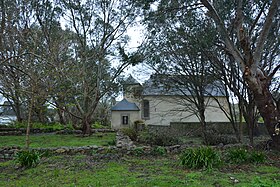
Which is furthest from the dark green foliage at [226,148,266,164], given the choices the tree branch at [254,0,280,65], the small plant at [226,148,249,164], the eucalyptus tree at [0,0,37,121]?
the eucalyptus tree at [0,0,37,121]

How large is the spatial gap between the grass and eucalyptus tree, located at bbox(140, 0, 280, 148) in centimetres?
248

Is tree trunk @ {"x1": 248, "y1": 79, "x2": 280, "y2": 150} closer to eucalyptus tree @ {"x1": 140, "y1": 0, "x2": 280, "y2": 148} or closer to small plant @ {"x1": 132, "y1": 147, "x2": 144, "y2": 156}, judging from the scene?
eucalyptus tree @ {"x1": 140, "y1": 0, "x2": 280, "y2": 148}

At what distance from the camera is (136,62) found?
595 inches

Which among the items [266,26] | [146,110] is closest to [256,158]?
[266,26]

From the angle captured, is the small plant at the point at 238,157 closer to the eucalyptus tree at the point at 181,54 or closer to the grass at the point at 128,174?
the grass at the point at 128,174

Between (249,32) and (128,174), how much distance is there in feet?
23.4

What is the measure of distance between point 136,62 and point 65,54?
171 inches

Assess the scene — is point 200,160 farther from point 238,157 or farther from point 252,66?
point 252,66

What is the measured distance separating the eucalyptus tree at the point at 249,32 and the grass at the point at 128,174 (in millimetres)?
2477

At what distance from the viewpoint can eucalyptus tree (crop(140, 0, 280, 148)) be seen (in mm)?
7617

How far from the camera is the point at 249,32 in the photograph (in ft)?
30.1

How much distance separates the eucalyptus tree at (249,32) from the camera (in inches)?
300

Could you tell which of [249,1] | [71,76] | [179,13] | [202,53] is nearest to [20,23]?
[71,76]

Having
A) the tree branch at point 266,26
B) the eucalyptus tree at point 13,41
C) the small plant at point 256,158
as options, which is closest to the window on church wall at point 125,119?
the eucalyptus tree at point 13,41
